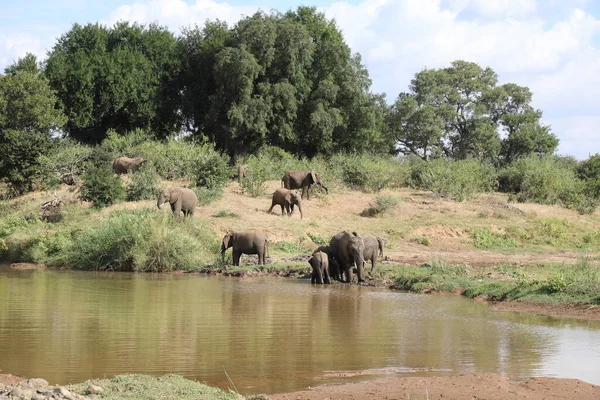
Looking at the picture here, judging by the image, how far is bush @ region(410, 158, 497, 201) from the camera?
130ft

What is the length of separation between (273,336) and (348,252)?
798 cm

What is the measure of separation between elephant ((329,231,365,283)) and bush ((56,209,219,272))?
5295mm

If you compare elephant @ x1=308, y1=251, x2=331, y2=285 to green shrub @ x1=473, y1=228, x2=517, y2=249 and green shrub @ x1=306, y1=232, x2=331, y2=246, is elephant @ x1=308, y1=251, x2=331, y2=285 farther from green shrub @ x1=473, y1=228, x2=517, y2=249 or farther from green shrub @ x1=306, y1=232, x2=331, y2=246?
green shrub @ x1=473, y1=228, x2=517, y2=249

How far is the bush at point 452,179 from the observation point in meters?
39.6

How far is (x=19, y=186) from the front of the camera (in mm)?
38156

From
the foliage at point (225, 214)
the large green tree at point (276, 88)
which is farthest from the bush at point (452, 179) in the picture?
the foliage at point (225, 214)

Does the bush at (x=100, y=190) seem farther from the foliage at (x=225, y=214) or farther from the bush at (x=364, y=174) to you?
the bush at (x=364, y=174)

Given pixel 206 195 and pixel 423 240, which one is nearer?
pixel 423 240

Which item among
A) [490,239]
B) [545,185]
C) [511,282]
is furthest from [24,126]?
[511,282]

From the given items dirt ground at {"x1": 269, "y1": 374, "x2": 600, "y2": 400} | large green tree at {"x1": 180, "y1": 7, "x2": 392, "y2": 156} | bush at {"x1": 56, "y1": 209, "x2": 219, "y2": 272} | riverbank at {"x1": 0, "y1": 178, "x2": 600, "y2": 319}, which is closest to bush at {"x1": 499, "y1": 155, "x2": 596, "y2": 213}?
riverbank at {"x1": 0, "y1": 178, "x2": 600, "y2": 319}

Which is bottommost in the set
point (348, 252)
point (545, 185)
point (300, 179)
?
point (348, 252)

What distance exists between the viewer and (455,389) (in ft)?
31.7

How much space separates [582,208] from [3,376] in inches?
1350

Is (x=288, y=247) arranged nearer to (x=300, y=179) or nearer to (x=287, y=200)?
(x=287, y=200)
